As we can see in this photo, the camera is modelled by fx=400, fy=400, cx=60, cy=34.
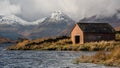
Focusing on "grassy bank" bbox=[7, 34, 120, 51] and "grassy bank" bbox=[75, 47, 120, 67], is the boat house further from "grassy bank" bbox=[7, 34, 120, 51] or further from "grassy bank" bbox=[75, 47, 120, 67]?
"grassy bank" bbox=[75, 47, 120, 67]

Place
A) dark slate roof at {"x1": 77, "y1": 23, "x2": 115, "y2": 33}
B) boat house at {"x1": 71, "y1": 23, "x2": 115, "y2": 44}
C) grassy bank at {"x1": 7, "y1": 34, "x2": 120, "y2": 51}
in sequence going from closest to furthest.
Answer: grassy bank at {"x1": 7, "y1": 34, "x2": 120, "y2": 51} < boat house at {"x1": 71, "y1": 23, "x2": 115, "y2": 44} < dark slate roof at {"x1": 77, "y1": 23, "x2": 115, "y2": 33}

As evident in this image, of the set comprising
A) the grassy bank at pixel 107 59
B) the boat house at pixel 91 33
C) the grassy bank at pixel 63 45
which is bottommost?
the grassy bank at pixel 107 59

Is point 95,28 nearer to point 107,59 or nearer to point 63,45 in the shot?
point 63,45

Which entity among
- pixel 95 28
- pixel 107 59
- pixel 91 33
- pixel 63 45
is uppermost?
pixel 95 28

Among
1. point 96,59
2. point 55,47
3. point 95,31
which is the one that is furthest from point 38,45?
point 96,59

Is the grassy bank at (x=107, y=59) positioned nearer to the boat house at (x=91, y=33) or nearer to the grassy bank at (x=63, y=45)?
the grassy bank at (x=63, y=45)

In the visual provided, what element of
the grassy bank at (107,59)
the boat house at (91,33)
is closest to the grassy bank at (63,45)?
the boat house at (91,33)

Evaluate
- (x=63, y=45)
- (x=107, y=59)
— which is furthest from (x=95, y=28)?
(x=107, y=59)

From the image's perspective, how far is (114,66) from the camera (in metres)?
46.6

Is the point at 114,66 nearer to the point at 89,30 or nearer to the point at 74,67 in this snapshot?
the point at 74,67

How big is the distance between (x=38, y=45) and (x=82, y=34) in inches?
469

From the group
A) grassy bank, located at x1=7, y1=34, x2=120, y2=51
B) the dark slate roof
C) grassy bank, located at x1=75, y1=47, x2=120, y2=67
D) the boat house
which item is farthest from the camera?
the dark slate roof

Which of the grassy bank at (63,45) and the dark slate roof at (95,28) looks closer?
the grassy bank at (63,45)

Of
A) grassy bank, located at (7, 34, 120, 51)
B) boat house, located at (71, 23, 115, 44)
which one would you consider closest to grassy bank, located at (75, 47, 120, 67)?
grassy bank, located at (7, 34, 120, 51)
